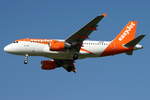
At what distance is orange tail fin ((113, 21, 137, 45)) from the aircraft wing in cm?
831

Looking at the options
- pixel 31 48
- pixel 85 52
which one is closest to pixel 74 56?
pixel 85 52

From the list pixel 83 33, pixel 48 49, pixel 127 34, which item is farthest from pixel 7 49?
pixel 127 34

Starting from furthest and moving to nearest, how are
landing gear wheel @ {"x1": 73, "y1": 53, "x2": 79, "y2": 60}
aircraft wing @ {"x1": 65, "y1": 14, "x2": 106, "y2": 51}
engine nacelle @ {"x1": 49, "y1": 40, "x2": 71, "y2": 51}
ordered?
landing gear wheel @ {"x1": 73, "y1": 53, "x2": 79, "y2": 60}, engine nacelle @ {"x1": 49, "y1": 40, "x2": 71, "y2": 51}, aircraft wing @ {"x1": 65, "y1": 14, "x2": 106, "y2": 51}

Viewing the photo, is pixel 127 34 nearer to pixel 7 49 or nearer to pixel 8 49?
pixel 8 49

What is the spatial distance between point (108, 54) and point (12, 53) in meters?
17.4

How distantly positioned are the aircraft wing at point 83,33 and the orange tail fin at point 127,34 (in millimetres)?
8314

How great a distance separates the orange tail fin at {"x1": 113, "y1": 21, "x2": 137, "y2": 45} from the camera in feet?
294

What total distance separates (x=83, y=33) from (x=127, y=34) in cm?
1299

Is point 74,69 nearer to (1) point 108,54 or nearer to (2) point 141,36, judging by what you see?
(1) point 108,54

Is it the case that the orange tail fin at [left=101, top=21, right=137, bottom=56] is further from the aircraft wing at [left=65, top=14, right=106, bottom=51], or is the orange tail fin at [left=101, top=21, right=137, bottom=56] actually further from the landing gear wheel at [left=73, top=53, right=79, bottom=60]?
the aircraft wing at [left=65, top=14, right=106, bottom=51]

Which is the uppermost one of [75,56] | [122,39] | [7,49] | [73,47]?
[122,39]

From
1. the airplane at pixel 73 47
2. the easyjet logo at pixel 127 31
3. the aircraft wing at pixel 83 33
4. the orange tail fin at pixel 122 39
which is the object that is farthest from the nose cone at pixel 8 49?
the easyjet logo at pixel 127 31

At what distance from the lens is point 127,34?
91688 mm

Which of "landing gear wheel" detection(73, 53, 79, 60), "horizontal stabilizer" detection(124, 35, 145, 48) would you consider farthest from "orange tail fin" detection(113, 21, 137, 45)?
"landing gear wheel" detection(73, 53, 79, 60)
